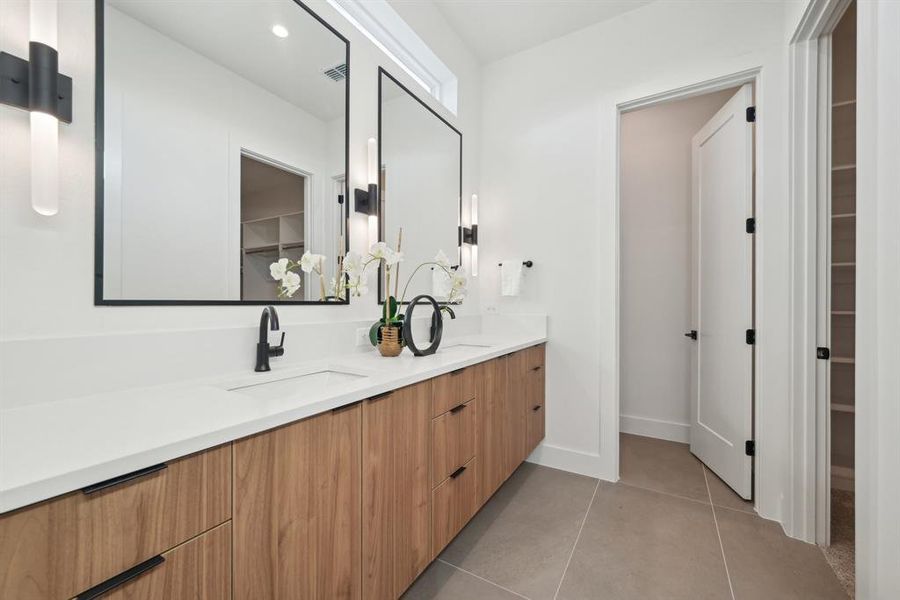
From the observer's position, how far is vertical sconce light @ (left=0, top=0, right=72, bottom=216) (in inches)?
33.0

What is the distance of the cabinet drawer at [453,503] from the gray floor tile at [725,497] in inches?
57.3

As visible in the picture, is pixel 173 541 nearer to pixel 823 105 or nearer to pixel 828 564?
pixel 828 564

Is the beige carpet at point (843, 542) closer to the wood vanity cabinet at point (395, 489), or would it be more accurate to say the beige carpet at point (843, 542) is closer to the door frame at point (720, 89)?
the door frame at point (720, 89)

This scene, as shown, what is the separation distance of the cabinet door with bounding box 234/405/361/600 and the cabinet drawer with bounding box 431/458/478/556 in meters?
0.39

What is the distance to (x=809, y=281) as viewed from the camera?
5.48ft

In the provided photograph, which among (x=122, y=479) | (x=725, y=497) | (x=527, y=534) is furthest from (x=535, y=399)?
(x=122, y=479)

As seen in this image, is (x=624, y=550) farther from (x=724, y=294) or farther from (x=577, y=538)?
(x=724, y=294)

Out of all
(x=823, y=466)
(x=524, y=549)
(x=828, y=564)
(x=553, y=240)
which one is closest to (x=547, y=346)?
(x=553, y=240)

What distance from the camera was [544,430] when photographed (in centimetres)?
247

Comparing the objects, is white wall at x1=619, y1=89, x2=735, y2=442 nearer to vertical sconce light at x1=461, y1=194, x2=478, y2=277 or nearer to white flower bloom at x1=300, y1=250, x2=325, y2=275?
vertical sconce light at x1=461, y1=194, x2=478, y2=277

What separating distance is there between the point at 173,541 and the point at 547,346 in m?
2.19

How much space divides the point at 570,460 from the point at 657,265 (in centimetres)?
171

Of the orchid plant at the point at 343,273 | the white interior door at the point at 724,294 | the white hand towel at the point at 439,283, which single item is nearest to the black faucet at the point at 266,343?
the orchid plant at the point at 343,273

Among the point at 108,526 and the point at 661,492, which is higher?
the point at 108,526
